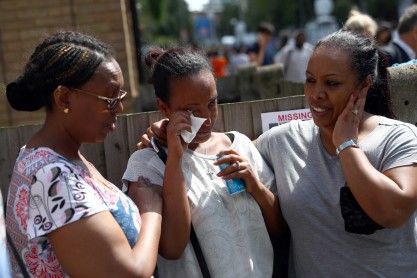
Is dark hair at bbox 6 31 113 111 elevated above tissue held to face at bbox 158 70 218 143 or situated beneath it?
elevated above

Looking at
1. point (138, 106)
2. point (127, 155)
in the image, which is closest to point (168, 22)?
point (138, 106)

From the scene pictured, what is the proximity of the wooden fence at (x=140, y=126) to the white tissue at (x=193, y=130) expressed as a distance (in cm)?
79

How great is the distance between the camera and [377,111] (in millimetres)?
3107

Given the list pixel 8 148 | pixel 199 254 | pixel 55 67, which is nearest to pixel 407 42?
pixel 8 148

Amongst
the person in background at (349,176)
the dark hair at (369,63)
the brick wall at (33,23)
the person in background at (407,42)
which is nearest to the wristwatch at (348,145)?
the person in background at (349,176)

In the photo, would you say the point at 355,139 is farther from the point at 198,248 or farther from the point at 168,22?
the point at 168,22

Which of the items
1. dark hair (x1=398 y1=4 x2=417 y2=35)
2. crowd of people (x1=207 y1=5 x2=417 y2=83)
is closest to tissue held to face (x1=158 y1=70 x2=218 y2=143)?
crowd of people (x1=207 y1=5 x2=417 y2=83)

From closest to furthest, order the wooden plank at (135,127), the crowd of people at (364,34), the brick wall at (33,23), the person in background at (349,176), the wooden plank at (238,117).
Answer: the person in background at (349,176) < the wooden plank at (135,127) < the wooden plank at (238,117) < the crowd of people at (364,34) < the brick wall at (33,23)

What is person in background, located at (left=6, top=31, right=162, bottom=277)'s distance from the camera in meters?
2.21

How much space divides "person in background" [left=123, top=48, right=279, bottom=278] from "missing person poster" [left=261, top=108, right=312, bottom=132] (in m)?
0.77

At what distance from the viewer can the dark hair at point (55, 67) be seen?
2.38 metres

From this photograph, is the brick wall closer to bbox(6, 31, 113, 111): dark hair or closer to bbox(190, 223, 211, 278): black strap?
bbox(190, 223, 211, 278): black strap

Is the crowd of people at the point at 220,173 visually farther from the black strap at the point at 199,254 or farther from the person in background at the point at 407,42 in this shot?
the person in background at the point at 407,42

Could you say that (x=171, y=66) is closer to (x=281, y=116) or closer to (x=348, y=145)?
(x=348, y=145)
